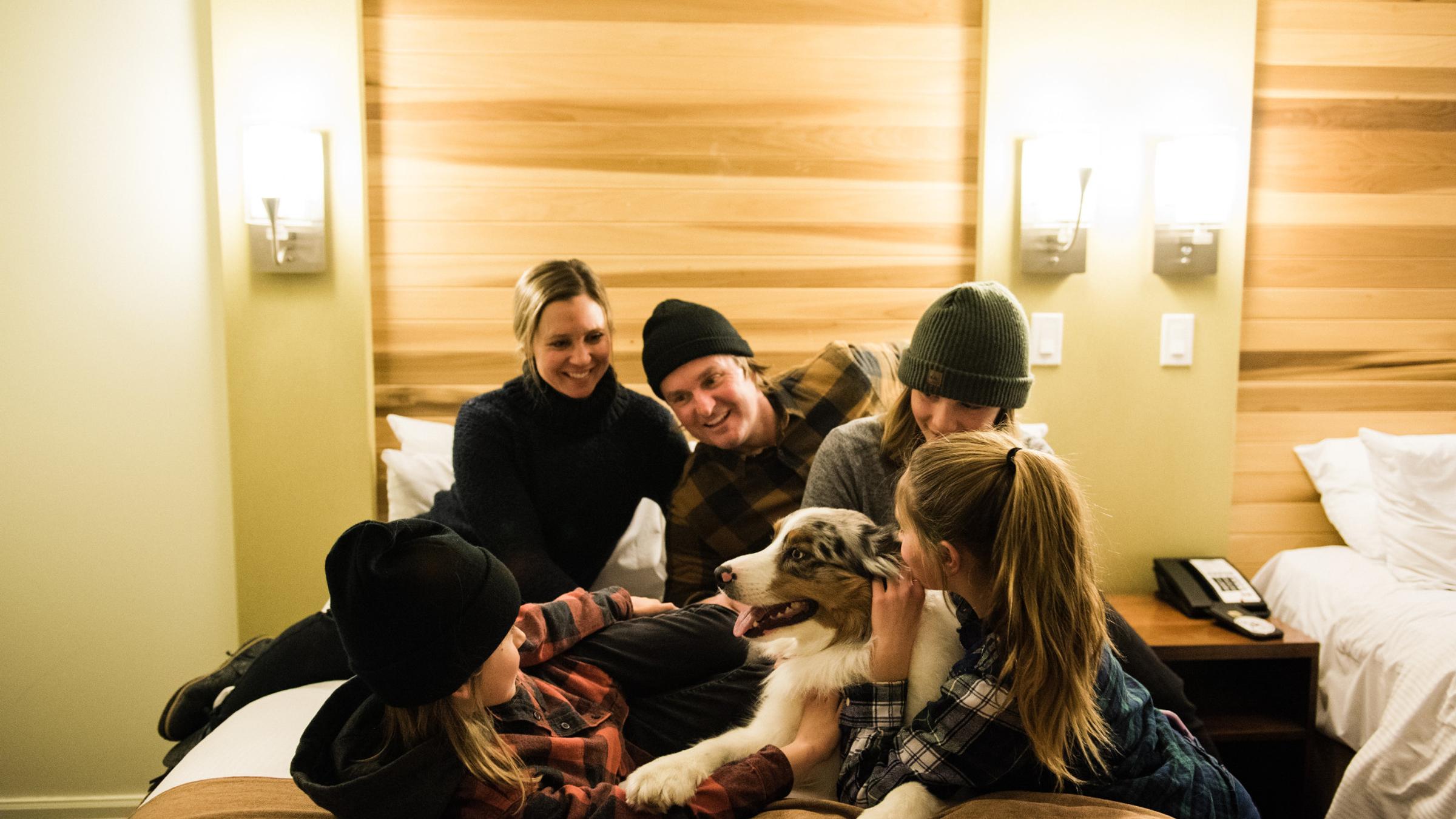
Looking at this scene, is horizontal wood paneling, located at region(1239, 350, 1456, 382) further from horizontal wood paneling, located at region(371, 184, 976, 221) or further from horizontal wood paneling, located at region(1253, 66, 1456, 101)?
horizontal wood paneling, located at region(371, 184, 976, 221)

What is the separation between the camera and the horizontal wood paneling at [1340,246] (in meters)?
2.64

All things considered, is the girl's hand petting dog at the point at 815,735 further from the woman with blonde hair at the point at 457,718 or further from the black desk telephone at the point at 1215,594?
the black desk telephone at the point at 1215,594

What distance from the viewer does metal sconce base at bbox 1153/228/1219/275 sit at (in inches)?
99.8

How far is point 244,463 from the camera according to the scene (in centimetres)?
246

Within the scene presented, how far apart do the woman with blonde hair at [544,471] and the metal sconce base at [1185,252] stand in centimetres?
152

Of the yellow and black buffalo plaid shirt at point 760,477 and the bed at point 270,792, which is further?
the yellow and black buffalo plaid shirt at point 760,477

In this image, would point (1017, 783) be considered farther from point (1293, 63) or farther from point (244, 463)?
point (1293, 63)

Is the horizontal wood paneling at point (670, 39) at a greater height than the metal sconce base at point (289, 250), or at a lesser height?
Result: greater

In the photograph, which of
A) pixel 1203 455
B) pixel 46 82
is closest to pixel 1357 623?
pixel 1203 455

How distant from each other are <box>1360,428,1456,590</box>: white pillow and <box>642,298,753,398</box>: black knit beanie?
1.82m

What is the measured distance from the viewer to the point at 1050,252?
2.53 metres

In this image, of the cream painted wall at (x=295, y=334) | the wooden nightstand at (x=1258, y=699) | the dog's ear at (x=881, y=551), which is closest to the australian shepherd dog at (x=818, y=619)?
the dog's ear at (x=881, y=551)

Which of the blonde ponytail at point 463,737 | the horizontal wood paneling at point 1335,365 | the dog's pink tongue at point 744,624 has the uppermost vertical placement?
the horizontal wood paneling at point 1335,365

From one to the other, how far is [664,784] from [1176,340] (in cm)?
213
